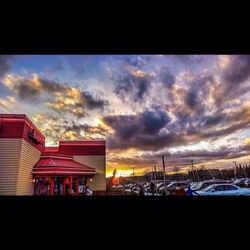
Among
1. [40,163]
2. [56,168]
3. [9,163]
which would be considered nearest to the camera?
[9,163]

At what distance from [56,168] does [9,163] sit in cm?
290

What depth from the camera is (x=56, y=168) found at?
39.4 ft

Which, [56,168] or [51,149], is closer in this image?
[56,168]

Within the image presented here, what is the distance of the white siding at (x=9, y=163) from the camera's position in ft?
30.3

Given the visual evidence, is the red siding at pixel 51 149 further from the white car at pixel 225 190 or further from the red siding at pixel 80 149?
the white car at pixel 225 190

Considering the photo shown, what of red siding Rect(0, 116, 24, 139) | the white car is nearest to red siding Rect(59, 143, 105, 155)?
red siding Rect(0, 116, 24, 139)

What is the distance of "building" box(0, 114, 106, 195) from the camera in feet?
31.1

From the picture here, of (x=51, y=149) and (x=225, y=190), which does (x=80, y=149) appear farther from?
(x=225, y=190)

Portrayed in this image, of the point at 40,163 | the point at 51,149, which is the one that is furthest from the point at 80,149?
the point at 40,163

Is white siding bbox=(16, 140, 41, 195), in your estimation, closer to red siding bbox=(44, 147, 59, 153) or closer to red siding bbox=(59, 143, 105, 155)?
red siding bbox=(59, 143, 105, 155)
